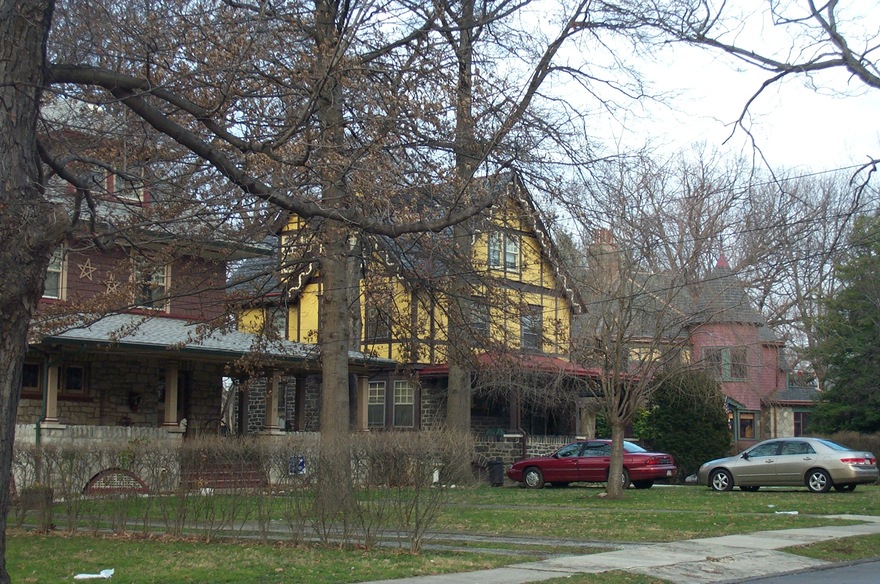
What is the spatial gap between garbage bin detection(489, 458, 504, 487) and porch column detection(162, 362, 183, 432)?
11.2 metres

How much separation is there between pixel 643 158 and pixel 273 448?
358 inches

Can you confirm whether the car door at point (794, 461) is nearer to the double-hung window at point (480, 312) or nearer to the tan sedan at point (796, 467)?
the tan sedan at point (796, 467)

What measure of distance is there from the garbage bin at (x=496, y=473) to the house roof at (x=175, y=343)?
578cm

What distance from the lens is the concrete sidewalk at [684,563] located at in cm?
1137

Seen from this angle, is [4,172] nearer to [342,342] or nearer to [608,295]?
[342,342]

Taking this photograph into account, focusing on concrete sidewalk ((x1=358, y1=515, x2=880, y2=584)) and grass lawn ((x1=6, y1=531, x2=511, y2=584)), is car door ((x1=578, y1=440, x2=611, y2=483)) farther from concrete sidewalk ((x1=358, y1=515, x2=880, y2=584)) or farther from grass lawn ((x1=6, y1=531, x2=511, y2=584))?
grass lawn ((x1=6, y1=531, x2=511, y2=584))

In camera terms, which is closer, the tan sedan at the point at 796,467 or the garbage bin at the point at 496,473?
the tan sedan at the point at 796,467

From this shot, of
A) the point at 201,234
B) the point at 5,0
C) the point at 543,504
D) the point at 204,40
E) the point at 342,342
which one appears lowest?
the point at 543,504

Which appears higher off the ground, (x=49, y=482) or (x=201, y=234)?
(x=201, y=234)

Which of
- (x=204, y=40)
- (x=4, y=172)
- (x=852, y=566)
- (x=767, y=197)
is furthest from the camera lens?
(x=767, y=197)

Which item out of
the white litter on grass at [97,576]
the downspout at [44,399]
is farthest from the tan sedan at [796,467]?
the white litter on grass at [97,576]

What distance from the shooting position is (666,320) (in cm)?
2578

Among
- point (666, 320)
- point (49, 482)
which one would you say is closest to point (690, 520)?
point (666, 320)

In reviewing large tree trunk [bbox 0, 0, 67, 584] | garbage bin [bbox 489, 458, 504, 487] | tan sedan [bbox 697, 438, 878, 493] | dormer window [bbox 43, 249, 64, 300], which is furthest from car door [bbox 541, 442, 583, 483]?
large tree trunk [bbox 0, 0, 67, 584]
